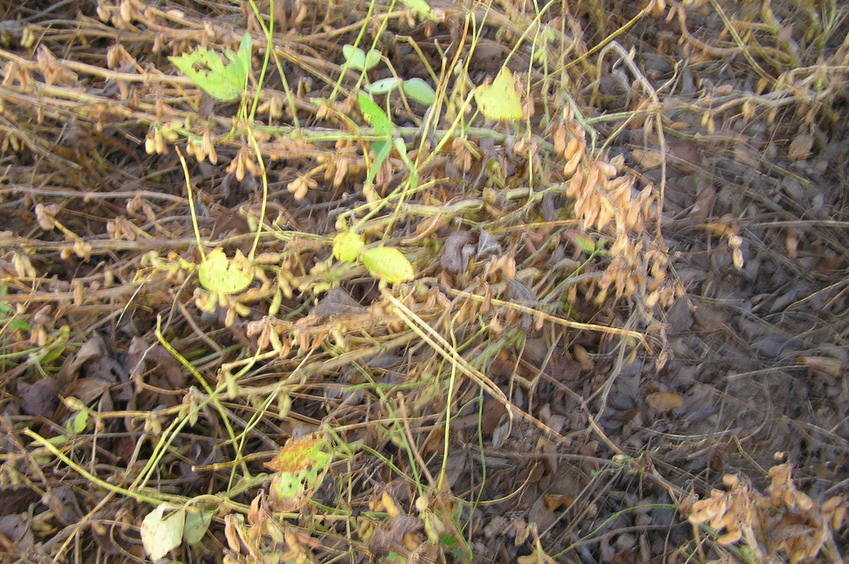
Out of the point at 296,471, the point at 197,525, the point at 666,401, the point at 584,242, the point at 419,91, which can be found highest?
the point at 419,91

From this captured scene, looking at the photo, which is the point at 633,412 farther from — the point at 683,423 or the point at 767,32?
the point at 767,32

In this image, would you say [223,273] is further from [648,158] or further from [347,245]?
[648,158]

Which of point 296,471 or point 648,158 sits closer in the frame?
point 296,471

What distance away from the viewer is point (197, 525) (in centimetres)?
113

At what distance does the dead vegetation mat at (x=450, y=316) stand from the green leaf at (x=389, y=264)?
0.21ft

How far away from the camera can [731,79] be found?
1562mm

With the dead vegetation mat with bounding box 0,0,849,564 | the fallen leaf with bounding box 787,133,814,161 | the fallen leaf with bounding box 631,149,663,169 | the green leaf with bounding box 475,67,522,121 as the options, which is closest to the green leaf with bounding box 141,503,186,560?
the dead vegetation mat with bounding box 0,0,849,564

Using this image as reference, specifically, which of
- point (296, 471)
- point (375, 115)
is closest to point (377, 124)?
point (375, 115)

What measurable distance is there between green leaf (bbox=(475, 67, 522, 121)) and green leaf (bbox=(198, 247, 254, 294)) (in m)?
0.49

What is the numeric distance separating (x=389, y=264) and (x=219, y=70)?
47cm

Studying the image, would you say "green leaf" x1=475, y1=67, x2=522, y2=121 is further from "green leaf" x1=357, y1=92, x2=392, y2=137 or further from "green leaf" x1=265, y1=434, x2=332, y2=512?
"green leaf" x1=265, y1=434, x2=332, y2=512

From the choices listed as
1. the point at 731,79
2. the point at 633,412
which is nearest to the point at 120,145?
the point at 633,412

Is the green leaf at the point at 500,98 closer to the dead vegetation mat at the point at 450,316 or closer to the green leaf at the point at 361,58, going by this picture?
the dead vegetation mat at the point at 450,316

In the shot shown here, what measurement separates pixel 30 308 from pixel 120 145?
1.68 ft
